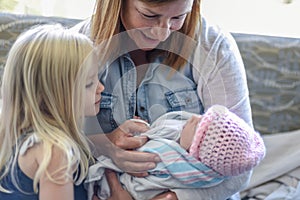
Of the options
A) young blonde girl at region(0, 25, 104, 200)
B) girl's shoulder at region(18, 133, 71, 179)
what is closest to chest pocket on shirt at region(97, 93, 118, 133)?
young blonde girl at region(0, 25, 104, 200)

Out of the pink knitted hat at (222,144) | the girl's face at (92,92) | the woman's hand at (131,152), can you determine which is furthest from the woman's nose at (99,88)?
the pink knitted hat at (222,144)

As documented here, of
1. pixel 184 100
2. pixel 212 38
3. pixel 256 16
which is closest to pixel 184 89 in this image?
pixel 184 100

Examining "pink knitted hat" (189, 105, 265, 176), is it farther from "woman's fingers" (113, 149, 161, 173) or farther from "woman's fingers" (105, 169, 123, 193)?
"woman's fingers" (105, 169, 123, 193)

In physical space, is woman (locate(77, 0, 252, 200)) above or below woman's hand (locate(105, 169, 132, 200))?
above

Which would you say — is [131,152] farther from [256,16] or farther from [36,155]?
[256,16]

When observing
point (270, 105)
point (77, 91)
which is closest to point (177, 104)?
point (77, 91)

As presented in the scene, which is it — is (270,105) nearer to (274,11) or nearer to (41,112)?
(274,11)

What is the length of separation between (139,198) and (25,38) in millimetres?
455

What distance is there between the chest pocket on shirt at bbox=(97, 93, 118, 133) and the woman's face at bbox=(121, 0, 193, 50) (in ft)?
0.51

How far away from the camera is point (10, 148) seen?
1.14 meters

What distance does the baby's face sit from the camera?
1156mm

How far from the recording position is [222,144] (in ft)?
3.62

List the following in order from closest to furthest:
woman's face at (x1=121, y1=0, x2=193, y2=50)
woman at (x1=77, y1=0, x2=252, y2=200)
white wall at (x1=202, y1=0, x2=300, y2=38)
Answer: woman's face at (x1=121, y1=0, x2=193, y2=50), woman at (x1=77, y1=0, x2=252, y2=200), white wall at (x1=202, y1=0, x2=300, y2=38)

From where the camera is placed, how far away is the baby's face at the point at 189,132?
3.79 ft
